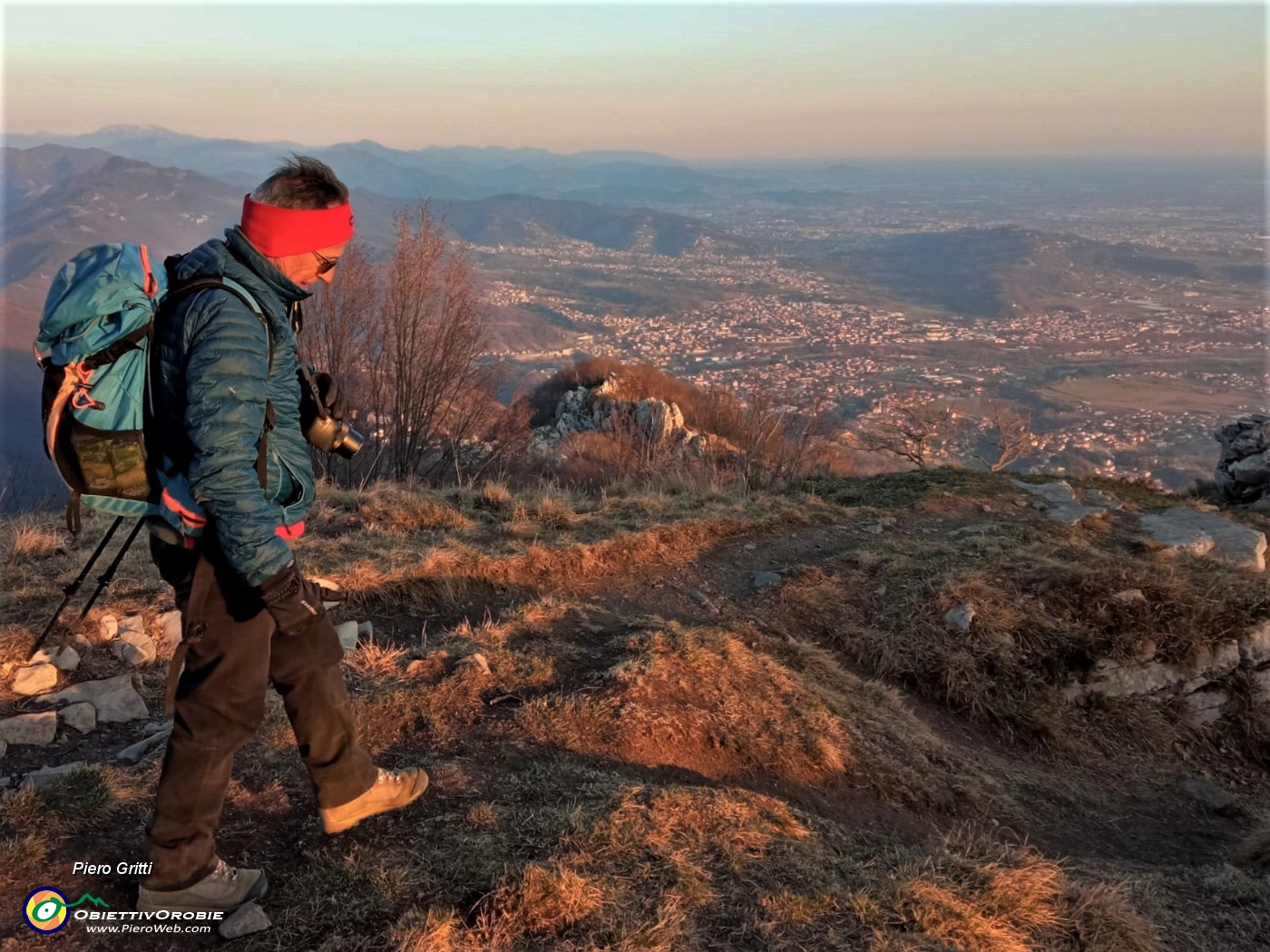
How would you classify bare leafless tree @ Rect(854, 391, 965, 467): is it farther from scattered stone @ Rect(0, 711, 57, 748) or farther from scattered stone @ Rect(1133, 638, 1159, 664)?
scattered stone @ Rect(0, 711, 57, 748)

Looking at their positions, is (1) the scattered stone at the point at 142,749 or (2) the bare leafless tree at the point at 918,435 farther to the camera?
(2) the bare leafless tree at the point at 918,435

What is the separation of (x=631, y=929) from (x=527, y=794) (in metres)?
0.98

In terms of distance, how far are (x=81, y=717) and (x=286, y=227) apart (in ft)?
9.78

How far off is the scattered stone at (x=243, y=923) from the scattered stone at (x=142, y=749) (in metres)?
1.48

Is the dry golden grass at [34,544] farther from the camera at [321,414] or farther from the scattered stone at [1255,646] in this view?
the scattered stone at [1255,646]

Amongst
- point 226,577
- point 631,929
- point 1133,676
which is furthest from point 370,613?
point 1133,676

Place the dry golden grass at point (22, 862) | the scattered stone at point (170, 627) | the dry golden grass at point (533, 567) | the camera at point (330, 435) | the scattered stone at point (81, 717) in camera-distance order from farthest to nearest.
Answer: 1. the dry golden grass at point (533, 567)
2. the scattered stone at point (170, 627)
3. the scattered stone at point (81, 717)
4. the camera at point (330, 435)
5. the dry golden grass at point (22, 862)

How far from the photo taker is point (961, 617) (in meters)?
6.10

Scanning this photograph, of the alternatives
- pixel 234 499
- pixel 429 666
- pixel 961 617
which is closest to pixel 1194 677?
pixel 961 617

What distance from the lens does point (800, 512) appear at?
830 cm

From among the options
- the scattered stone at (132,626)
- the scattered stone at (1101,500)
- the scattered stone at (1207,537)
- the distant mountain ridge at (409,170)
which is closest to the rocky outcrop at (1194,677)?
the scattered stone at (1207,537)

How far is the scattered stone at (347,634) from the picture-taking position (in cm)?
486

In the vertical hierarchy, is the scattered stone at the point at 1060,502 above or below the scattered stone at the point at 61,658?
above

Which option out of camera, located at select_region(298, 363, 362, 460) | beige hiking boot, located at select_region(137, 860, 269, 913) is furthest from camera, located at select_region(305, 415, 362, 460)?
beige hiking boot, located at select_region(137, 860, 269, 913)
